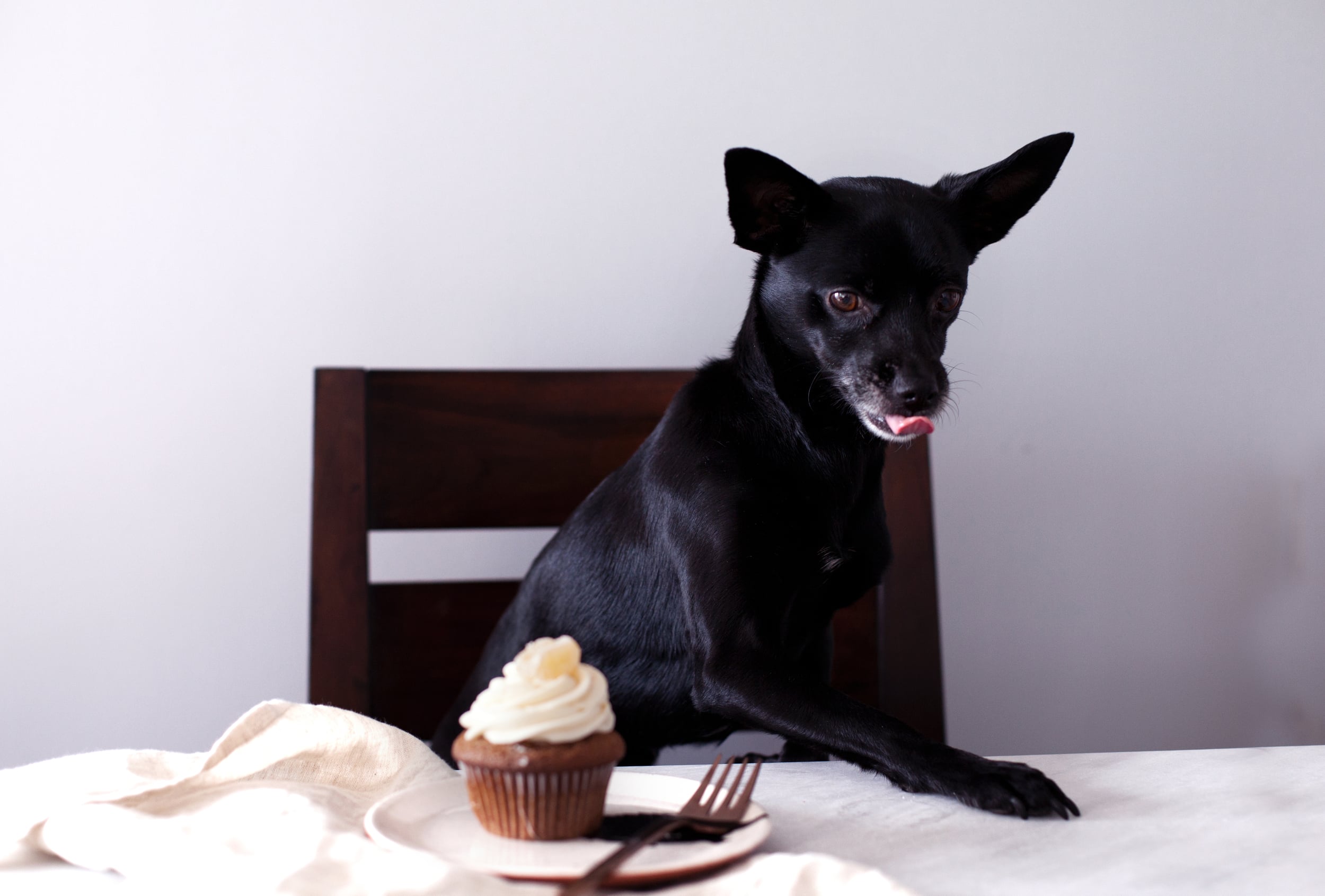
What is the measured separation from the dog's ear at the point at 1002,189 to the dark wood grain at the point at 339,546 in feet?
2.57

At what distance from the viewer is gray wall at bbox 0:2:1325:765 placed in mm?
1373

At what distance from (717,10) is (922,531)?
0.88 meters

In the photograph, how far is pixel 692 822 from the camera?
528 millimetres

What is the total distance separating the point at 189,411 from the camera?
4.58ft

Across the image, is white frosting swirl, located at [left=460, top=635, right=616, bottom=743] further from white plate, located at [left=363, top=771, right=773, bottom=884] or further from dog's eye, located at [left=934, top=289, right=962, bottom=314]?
dog's eye, located at [left=934, top=289, right=962, bottom=314]

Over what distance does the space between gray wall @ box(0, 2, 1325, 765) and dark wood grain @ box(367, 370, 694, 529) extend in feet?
0.52

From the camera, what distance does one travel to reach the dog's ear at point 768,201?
89cm

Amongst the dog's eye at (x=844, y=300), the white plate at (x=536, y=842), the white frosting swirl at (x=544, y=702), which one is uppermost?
the dog's eye at (x=844, y=300)

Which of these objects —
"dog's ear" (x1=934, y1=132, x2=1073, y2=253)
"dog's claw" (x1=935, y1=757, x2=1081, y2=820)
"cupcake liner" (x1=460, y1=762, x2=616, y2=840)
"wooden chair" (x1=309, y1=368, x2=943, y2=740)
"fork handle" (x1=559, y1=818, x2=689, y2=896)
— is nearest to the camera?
"fork handle" (x1=559, y1=818, x2=689, y2=896)

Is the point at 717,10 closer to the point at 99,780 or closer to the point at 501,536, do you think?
the point at 501,536

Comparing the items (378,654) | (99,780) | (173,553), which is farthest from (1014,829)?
(173,553)

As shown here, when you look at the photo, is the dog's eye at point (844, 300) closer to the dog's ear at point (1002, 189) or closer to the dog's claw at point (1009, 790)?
the dog's ear at point (1002, 189)

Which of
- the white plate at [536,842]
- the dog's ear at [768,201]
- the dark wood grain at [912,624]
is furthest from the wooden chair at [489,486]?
the white plate at [536,842]

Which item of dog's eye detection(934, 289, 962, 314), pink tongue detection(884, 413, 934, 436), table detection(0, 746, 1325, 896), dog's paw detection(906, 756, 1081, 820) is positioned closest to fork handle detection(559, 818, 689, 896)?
table detection(0, 746, 1325, 896)
